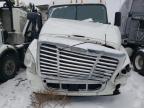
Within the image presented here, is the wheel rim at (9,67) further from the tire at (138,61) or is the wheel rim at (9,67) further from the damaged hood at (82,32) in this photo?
the tire at (138,61)

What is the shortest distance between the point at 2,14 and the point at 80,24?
3.84 metres

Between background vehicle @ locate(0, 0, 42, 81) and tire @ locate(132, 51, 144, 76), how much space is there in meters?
3.16

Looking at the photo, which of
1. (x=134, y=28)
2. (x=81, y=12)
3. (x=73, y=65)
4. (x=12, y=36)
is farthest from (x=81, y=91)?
(x=134, y=28)

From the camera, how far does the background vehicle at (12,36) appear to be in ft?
31.0

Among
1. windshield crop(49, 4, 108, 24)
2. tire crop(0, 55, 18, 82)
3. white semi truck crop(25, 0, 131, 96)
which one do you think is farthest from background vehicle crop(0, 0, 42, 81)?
white semi truck crop(25, 0, 131, 96)

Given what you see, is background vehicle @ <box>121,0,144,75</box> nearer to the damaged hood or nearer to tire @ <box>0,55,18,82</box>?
the damaged hood

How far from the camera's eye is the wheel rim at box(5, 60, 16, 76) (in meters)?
9.56

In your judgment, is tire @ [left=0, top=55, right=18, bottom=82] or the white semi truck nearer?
the white semi truck

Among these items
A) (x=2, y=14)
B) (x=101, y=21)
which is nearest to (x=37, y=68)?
(x=101, y=21)

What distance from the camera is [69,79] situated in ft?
22.5

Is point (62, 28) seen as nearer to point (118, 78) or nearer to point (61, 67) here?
point (61, 67)

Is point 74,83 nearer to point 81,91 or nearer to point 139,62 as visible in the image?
point 81,91

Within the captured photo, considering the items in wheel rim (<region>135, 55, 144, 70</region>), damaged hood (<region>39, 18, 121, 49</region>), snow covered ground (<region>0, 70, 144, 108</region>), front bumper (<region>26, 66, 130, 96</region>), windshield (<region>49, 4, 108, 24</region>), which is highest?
windshield (<region>49, 4, 108, 24</region>)

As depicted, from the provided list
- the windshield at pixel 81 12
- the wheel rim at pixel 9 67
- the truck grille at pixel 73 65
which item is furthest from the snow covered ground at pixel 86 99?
the windshield at pixel 81 12
